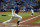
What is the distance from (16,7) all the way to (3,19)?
3.57 feet

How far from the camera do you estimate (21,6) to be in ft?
15.7

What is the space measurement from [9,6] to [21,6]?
0.59 meters

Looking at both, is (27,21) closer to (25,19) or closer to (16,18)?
(25,19)

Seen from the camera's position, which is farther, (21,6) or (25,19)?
(25,19)

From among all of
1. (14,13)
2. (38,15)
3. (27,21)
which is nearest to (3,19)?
(14,13)

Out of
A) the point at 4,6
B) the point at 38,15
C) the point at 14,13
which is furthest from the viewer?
the point at 38,15

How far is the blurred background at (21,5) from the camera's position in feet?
15.6

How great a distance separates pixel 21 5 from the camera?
15.7 ft

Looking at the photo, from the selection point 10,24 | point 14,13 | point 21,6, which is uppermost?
point 21,6

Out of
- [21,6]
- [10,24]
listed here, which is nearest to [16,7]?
[21,6]

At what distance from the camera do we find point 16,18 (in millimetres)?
5004

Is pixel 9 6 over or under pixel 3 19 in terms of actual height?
over

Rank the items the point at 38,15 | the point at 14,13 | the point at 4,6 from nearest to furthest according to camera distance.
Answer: the point at 14,13
the point at 4,6
the point at 38,15

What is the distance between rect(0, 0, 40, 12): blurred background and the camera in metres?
4.74
